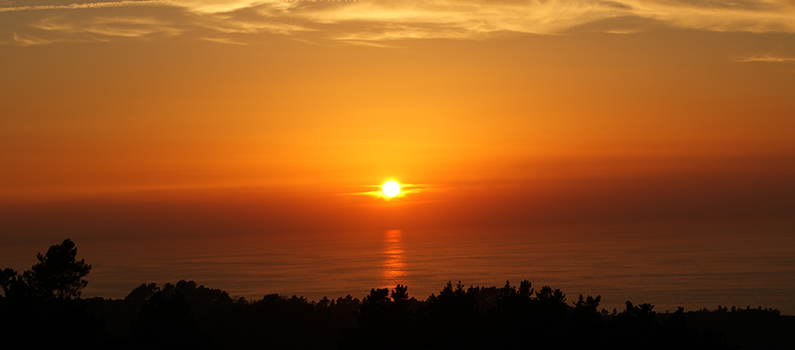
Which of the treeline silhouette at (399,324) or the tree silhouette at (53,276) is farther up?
the tree silhouette at (53,276)

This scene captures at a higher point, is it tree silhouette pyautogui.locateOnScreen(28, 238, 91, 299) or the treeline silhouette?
tree silhouette pyautogui.locateOnScreen(28, 238, 91, 299)

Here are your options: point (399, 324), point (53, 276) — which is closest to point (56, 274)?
point (53, 276)

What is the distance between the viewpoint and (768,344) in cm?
5056

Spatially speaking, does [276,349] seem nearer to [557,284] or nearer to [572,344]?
[572,344]

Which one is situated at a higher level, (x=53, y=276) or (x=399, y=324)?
(x=53, y=276)

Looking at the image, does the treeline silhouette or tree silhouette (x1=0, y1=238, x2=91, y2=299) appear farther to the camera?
tree silhouette (x1=0, y1=238, x2=91, y2=299)

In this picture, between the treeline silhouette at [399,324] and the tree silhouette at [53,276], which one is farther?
the tree silhouette at [53,276]

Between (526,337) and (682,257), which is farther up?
(682,257)

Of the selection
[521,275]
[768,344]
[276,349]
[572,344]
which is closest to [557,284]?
[521,275]

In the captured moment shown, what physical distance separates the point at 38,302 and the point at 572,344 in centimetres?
2193

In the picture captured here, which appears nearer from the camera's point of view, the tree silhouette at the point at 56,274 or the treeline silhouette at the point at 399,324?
the treeline silhouette at the point at 399,324

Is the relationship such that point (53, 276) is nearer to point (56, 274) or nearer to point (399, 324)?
point (56, 274)

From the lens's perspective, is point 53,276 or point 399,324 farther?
point 53,276

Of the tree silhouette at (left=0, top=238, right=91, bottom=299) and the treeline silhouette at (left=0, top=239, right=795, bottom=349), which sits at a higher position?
the tree silhouette at (left=0, top=238, right=91, bottom=299)
